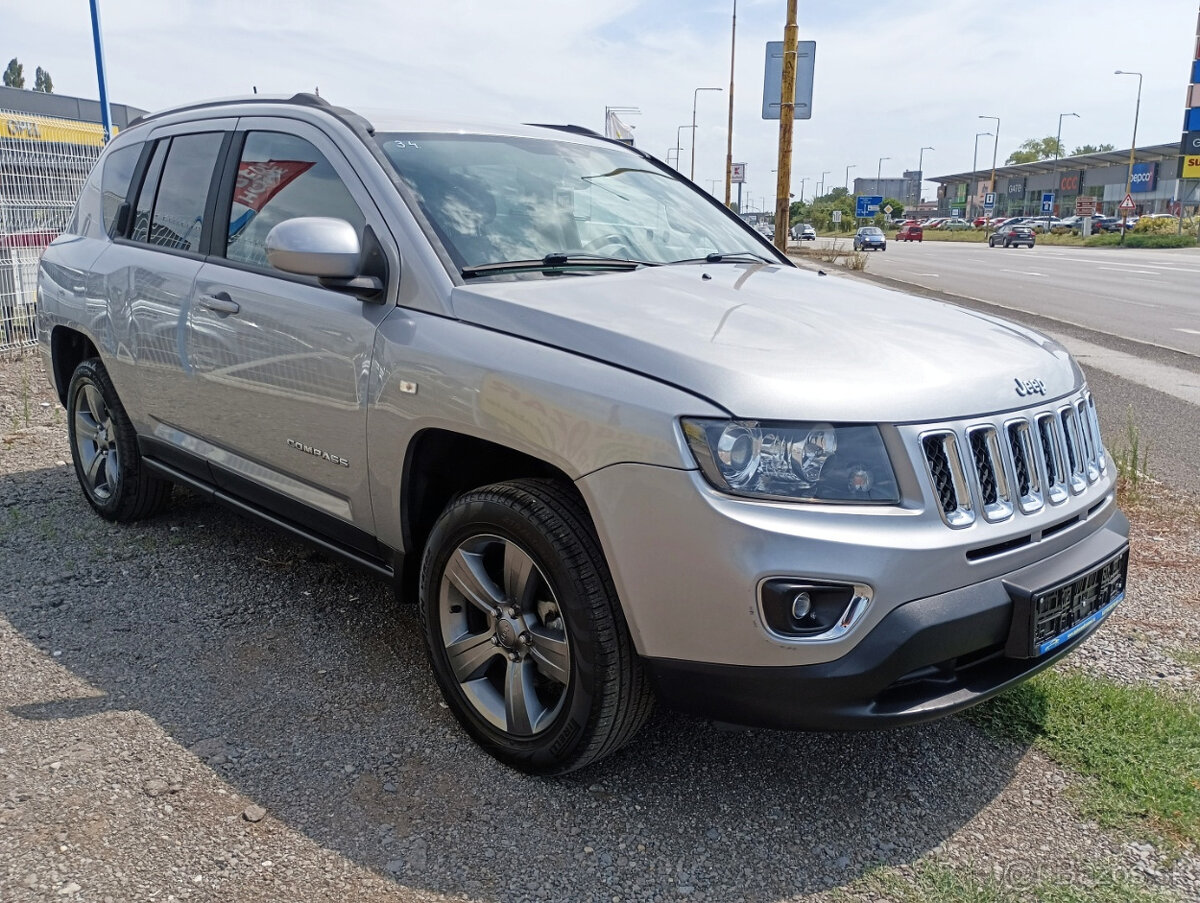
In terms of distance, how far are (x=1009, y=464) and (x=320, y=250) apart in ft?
6.39

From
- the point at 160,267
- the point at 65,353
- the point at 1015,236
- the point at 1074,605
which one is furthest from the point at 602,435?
the point at 1015,236

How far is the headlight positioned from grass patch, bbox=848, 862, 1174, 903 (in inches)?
36.3

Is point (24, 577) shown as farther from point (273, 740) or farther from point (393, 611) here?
point (273, 740)

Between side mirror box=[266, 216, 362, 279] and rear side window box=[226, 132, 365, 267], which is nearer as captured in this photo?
side mirror box=[266, 216, 362, 279]

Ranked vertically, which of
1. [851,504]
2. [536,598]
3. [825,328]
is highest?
[825,328]

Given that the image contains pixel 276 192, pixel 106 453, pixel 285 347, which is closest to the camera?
pixel 285 347

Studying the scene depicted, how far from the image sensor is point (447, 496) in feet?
10.4

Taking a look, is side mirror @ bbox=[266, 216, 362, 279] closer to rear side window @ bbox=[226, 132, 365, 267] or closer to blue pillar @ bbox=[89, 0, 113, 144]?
rear side window @ bbox=[226, 132, 365, 267]

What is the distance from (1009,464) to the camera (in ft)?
8.37

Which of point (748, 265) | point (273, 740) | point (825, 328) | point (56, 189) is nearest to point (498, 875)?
point (273, 740)

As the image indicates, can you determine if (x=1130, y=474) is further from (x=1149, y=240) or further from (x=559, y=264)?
(x=1149, y=240)

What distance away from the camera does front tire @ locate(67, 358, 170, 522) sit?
15.3 feet

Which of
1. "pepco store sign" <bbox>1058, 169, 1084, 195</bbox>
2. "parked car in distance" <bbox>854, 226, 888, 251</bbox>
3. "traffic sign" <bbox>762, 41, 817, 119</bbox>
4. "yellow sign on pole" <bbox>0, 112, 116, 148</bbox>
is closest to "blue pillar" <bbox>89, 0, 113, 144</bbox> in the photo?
"yellow sign on pole" <bbox>0, 112, 116, 148</bbox>

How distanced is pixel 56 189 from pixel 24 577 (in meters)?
7.17
